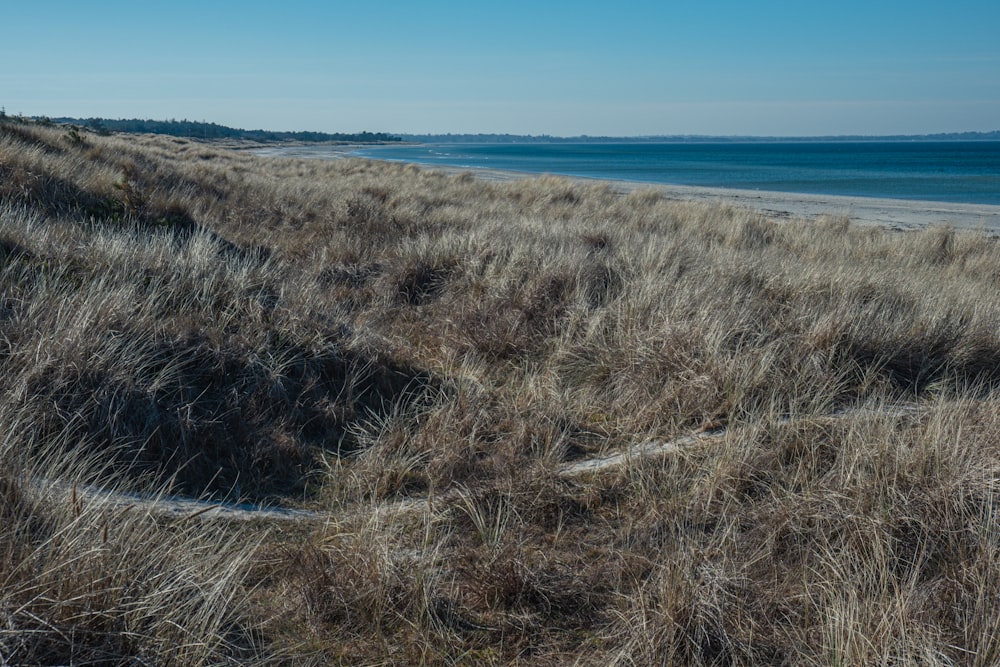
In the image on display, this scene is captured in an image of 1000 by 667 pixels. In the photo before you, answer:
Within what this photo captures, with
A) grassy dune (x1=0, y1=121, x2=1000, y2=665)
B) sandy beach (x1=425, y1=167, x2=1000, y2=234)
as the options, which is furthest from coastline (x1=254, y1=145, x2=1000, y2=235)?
grassy dune (x1=0, y1=121, x2=1000, y2=665)

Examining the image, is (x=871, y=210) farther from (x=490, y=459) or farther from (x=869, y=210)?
(x=490, y=459)

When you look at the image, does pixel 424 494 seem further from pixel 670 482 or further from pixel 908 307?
pixel 908 307

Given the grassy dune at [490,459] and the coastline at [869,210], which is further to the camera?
the coastline at [869,210]

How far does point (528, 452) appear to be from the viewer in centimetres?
411

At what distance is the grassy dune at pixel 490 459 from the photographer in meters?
2.42

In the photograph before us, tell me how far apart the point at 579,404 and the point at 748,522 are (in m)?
1.66

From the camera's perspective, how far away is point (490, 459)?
386cm

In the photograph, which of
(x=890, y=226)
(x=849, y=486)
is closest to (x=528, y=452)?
(x=849, y=486)

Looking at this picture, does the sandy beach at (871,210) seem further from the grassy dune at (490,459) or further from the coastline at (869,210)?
the grassy dune at (490,459)

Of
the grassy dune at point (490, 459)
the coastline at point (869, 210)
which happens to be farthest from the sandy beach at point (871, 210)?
the grassy dune at point (490, 459)

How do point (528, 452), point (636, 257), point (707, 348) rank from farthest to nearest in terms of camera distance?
point (636, 257)
point (707, 348)
point (528, 452)

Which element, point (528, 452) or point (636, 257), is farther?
point (636, 257)

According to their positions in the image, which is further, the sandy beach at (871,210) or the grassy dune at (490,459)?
the sandy beach at (871,210)

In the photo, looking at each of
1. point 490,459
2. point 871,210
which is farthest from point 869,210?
point 490,459
